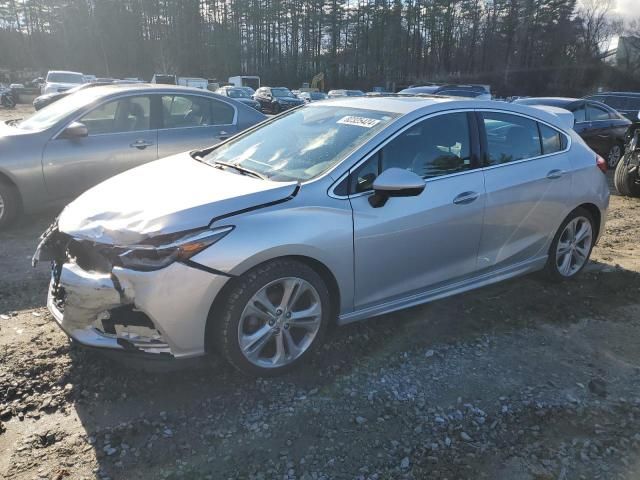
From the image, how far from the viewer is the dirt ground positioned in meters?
2.52

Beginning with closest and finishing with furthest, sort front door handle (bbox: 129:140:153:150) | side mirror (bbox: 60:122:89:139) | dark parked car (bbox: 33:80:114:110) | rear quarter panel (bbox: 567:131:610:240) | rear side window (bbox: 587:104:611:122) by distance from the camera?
1. rear quarter panel (bbox: 567:131:610:240)
2. side mirror (bbox: 60:122:89:139)
3. front door handle (bbox: 129:140:153:150)
4. dark parked car (bbox: 33:80:114:110)
5. rear side window (bbox: 587:104:611:122)

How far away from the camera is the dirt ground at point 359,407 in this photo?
252 cm

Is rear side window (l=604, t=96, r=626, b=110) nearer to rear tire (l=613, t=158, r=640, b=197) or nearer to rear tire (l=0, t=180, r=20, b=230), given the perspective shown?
rear tire (l=613, t=158, r=640, b=197)

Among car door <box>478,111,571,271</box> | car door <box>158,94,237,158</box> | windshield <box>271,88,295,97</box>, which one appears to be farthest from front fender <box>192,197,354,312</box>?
windshield <box>271,88,295,97</box>

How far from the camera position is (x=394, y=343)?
12.0 feet

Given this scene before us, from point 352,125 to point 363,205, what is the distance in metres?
0.71

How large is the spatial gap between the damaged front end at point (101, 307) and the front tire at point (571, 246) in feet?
11.2

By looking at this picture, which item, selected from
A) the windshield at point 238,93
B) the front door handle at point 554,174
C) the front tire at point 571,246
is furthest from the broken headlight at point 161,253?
the windshield at point 238,93

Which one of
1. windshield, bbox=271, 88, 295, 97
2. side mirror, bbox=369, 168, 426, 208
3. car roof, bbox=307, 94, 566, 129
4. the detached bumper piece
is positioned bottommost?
the detached bumper piece

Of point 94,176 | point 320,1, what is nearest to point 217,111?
point 94,176

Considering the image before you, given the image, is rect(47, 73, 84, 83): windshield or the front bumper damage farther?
rect(47, 73, 84, 83): windshield

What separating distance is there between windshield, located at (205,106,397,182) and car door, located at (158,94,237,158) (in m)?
2.45

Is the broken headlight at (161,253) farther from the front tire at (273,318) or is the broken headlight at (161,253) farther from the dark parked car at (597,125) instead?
the dark parked car at (597,125)

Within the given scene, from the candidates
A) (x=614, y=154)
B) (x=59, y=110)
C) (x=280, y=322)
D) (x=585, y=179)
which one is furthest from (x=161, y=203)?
(x=614, y=154)
